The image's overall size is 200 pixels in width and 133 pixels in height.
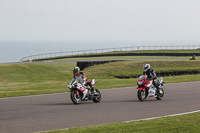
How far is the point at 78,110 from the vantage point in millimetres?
13844

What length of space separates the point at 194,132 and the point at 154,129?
101 cm

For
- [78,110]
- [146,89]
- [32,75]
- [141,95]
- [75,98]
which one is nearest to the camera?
[78,110]

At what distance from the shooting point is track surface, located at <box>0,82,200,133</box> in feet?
36.9

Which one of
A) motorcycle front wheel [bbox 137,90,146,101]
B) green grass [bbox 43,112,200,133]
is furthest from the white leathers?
green grass [bbox 43,112,200,133]

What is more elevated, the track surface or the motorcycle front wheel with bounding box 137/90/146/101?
the motorcycle front wheel with bounding box 137/90/146/101

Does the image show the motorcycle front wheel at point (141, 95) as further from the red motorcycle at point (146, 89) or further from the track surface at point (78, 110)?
the track surface at point (78, 110)

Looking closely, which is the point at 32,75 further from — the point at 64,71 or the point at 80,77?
the point at 80,77

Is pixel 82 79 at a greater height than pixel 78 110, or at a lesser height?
greater

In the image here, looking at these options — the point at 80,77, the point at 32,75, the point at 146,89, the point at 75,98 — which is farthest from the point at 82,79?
the point at 32,75

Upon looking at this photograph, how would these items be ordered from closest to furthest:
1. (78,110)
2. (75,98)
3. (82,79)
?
(78,110)
(75,98)
(82,79)

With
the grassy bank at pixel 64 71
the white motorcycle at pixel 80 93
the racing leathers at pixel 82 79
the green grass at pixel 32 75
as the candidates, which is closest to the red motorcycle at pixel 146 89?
the white motorcycle at pixel 80 93

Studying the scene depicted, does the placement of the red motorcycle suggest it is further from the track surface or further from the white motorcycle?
the white motorcycle

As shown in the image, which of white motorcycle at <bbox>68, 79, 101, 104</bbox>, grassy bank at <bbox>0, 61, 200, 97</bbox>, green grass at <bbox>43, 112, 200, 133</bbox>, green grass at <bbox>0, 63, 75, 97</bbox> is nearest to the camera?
green grass at <bbox>43, 112, 200, 133</bbox>

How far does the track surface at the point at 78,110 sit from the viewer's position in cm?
1125
